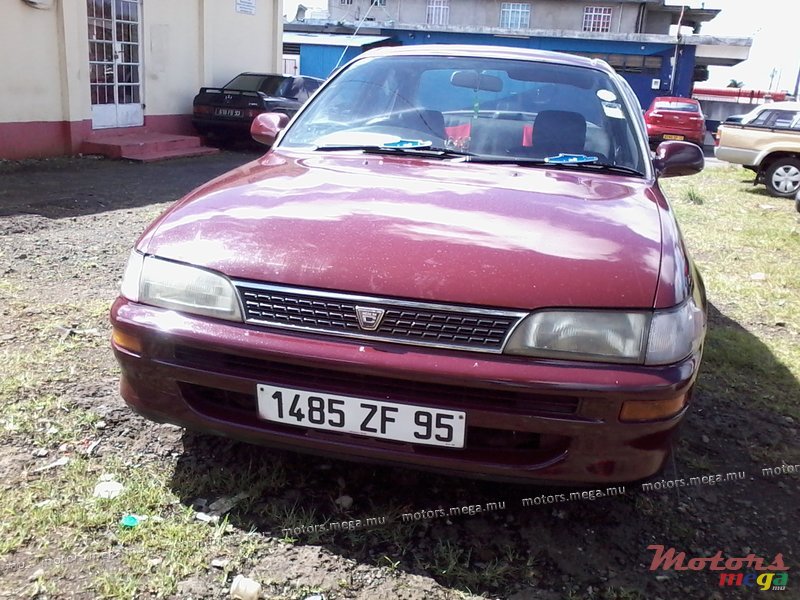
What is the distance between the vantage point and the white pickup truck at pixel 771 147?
1166 cm

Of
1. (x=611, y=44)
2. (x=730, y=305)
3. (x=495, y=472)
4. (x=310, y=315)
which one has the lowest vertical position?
(x=730, y=305)

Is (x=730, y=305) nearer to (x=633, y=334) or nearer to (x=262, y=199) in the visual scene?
(x=633, y=334)

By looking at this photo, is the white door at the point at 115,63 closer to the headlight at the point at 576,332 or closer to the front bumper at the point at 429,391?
the front bumper at the point at 429,391

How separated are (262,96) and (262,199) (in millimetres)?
11518

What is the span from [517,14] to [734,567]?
134 ft

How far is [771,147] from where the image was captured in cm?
1173

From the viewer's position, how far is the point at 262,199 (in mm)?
2500

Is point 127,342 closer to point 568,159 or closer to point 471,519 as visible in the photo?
point 471,519

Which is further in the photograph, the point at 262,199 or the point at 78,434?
the point at 78,434

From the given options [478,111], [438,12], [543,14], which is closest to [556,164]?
[478,111]

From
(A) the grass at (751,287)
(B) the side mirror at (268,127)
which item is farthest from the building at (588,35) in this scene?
(B) the side mirror at (268,127)

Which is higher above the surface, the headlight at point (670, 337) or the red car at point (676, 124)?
the headlight at point (670, 337)

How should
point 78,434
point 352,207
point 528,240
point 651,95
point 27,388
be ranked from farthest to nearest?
point 651,95 < point 27,388 < point 78,434 < point 352,207 < point 528,240

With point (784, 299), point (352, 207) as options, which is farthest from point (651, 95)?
point (352, 207)
